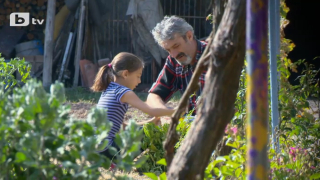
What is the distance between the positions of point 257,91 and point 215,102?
45 centimetres

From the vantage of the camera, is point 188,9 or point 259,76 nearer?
point 259,76

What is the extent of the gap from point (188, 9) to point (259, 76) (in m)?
8.64

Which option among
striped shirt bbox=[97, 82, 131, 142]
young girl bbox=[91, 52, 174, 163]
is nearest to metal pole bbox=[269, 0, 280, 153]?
young girl bbox=[91, 52, 174, 163]

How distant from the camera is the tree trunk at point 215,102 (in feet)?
5.77

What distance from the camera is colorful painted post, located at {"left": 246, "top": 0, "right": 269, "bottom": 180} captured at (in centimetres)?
133


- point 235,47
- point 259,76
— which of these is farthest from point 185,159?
point 259,76

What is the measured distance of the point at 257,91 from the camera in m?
1.34

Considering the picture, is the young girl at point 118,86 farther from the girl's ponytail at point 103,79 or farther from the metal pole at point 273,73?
the metal pole at point 273,73

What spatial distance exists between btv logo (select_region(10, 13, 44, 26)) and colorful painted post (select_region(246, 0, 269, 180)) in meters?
9.90

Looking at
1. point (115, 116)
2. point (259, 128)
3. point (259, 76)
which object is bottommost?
point (115, 116)

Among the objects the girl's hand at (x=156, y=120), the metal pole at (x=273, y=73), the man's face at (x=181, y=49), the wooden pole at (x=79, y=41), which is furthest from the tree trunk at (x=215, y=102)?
the wooden pole at (x=79, y=41)

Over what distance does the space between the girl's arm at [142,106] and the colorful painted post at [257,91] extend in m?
2.46

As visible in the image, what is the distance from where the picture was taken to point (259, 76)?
134cm

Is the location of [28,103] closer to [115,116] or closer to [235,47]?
[235,47]
